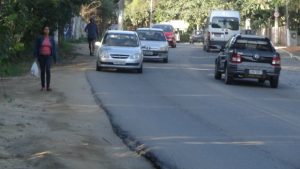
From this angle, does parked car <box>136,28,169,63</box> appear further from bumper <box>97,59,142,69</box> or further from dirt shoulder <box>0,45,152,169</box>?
dirt shoulder <box>0,45,152,169</box>

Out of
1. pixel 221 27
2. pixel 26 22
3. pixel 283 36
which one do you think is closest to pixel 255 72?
pixel 26 22

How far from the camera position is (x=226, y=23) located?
4747 centimetres

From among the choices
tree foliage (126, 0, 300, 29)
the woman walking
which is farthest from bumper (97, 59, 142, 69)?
tree foliage (126, 0, 300, 29)

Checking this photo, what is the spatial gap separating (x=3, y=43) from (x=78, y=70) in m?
18.2

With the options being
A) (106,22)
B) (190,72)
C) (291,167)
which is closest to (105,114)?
(291,167)

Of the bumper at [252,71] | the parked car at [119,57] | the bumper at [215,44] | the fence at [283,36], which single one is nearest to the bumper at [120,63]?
the parked car at [119,57]

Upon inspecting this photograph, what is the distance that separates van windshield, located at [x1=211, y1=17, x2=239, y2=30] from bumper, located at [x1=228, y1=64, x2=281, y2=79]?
22.9 metres

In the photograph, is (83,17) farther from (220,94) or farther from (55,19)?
(220,94)

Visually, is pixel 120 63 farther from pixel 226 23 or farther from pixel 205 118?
pixel 226 23

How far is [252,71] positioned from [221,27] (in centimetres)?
2323

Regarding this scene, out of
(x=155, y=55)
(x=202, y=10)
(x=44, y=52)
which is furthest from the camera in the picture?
(x=202, y=10)

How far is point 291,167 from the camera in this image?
33.9ft

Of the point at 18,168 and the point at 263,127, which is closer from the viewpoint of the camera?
the point at 18,168

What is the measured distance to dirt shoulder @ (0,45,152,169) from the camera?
10.2 m
